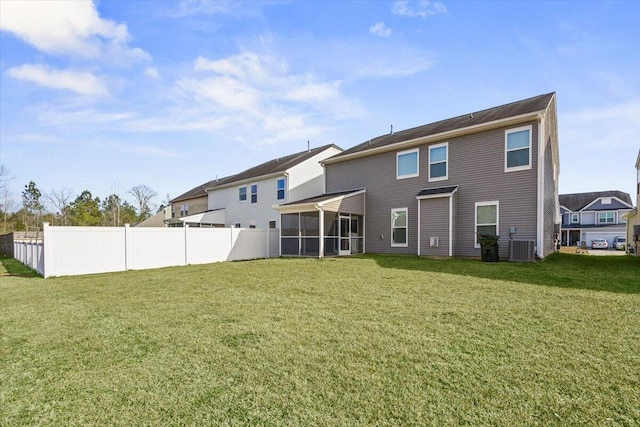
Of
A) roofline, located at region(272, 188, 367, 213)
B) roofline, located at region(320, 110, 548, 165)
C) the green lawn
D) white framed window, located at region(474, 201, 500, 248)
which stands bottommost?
→ the green lawn

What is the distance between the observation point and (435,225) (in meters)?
13.1

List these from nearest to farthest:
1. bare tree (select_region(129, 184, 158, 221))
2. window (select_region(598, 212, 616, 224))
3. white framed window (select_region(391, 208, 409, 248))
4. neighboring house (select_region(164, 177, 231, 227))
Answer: white framed window (select_region(391, 208, 409, 248)), neighboring house (select_region(164, 177, 231, 227)), window (select_region(598, 212, 616, 224)), bare tree (select_region(129, 184, 158, 221))

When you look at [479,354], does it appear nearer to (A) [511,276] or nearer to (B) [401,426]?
(B) [401,426]

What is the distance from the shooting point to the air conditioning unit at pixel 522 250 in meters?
10.7

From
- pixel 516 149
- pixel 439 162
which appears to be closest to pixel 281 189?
pixel 439 162

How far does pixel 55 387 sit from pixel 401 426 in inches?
123

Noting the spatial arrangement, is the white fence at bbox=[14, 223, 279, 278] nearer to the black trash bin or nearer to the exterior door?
the exterior door

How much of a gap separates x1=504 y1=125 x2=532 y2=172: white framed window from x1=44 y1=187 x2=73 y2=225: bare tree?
54.3 metres

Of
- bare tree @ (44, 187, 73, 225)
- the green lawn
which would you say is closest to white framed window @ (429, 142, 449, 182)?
the green lawn

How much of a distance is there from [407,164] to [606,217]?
130 feet

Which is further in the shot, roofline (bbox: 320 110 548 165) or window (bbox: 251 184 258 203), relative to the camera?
window (bbox: 251 184 258 203)

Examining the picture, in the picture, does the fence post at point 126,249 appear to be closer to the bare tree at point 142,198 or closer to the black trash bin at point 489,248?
the black trash bin at point 489,248

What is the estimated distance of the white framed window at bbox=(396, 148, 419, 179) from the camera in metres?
14.4

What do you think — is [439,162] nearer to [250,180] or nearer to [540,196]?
[540,196]
